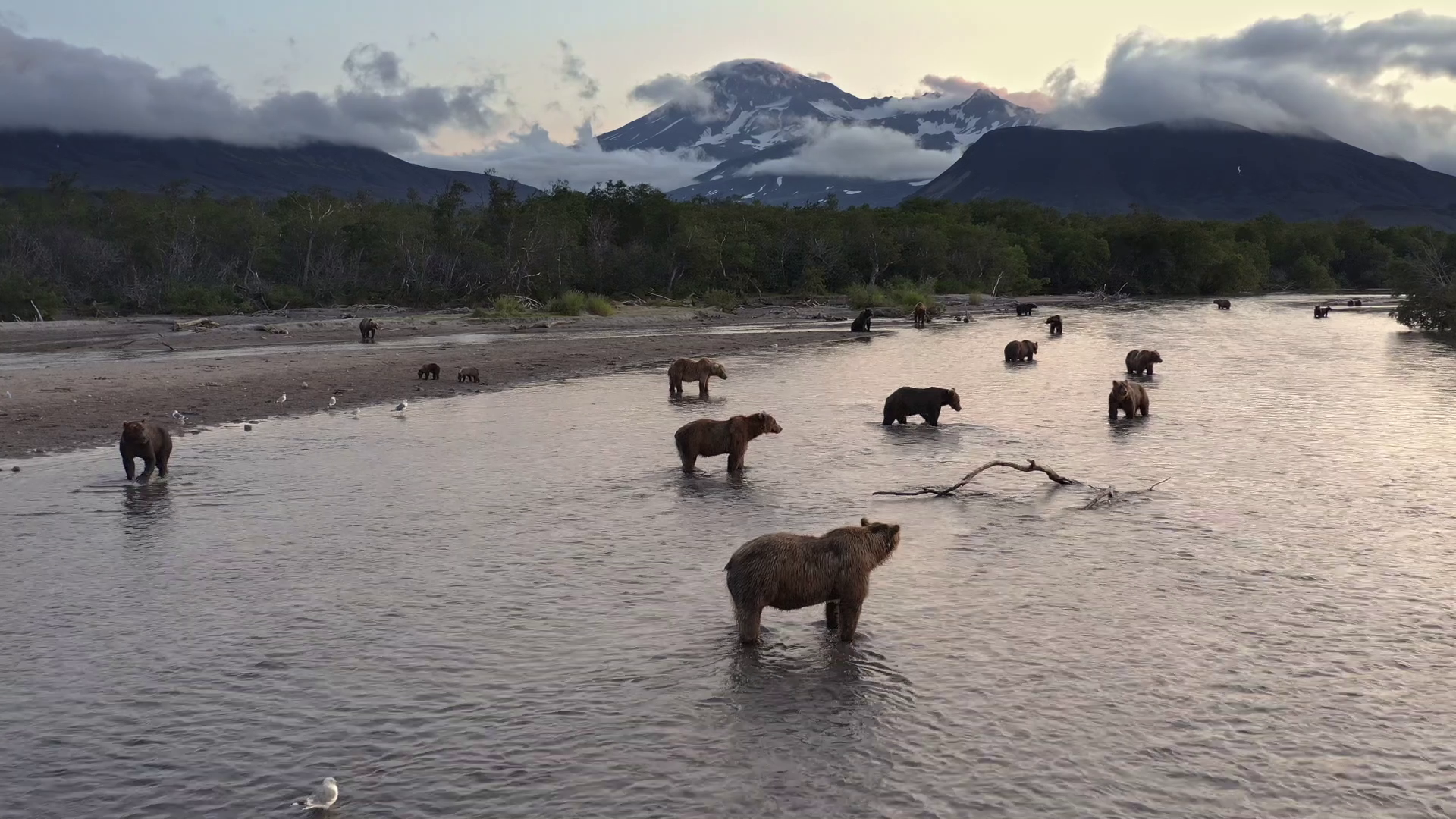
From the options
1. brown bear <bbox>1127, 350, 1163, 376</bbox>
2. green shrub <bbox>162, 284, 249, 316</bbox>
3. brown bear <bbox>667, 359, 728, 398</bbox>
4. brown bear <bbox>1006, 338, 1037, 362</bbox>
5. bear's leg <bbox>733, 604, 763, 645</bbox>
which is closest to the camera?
bear's leg <bbox>733, 604, 763, 645</bbox>

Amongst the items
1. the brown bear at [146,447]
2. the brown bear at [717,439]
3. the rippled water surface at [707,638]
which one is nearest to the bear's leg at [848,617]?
the rippled water surface at [707,638]

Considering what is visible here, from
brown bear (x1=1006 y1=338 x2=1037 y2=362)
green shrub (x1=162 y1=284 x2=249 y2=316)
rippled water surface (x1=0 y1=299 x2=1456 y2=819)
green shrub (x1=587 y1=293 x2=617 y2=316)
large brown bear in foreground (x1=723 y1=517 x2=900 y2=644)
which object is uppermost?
green shrub (x1=162 y1=284 x2=249 y2=316)

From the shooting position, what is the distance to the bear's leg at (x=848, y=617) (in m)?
10.4

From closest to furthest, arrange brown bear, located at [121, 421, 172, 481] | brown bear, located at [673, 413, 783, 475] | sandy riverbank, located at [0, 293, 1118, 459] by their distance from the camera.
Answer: brown bear, located at [121, 421, 172, 481]
brown bear, located at [673, 413, 783, 475]
sandy riverbank, located at [0, 293, 1118, 459]

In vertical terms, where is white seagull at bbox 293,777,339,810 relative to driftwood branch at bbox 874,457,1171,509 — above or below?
below

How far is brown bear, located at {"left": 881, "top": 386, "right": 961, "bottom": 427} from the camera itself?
949 inches

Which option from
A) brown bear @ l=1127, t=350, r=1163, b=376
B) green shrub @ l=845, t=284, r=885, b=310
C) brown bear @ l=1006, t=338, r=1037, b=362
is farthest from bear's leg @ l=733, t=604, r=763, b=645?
green shrub @ l=845, t=284, r=885, b=310

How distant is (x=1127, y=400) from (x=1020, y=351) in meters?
15.7

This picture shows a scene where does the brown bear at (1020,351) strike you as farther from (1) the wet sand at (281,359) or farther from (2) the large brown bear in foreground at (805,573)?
(2) the large brown bear in foreground at (805,573)

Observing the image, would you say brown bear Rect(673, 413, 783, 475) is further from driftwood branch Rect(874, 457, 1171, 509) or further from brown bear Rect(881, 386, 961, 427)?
brown bear Rect(881, 386, 961, 427)

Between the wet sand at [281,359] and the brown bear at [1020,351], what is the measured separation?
10.5m

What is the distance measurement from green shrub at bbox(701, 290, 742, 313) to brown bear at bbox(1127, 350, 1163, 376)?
4008 cm

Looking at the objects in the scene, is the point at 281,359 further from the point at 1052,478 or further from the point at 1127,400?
the point at 1052,478

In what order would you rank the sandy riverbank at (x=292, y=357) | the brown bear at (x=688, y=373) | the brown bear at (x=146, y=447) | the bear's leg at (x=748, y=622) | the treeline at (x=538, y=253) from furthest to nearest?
the treeline at (x=538, y=253)
the brown bear at (x=688, y=373)
the sandy riverbank at (x=292, y=357)
the brown bear at (x=146, y=447)
the bear's leg at (x=748, y=622)
